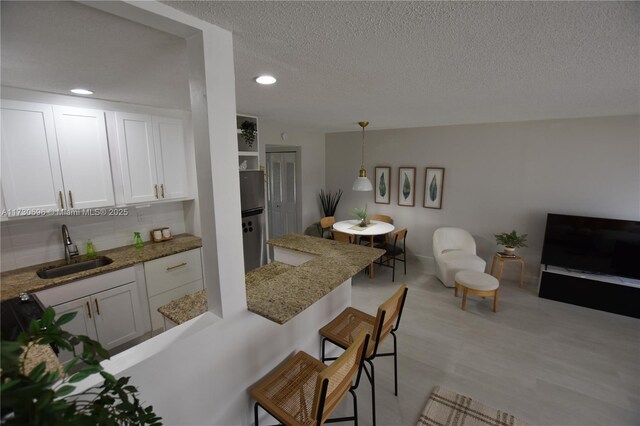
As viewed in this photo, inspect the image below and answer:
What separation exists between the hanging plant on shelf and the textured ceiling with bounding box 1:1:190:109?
125cm

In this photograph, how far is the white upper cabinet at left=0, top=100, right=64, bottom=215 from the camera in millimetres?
2084

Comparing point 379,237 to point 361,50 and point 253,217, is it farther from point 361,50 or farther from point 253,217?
point 361,50

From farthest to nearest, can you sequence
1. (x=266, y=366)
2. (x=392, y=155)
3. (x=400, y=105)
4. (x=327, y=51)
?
(x=392, y=155) → (x=400, y=105) → (x=266, y=366) → (x=327, y=51)

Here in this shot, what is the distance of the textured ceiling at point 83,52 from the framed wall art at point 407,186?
12.3 ft

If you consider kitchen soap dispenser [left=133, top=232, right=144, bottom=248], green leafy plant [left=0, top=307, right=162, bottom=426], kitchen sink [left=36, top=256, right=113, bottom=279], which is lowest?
kitchen sink [left=36, top=256, right=113, bottom=279]

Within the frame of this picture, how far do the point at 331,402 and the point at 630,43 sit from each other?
2.21 m

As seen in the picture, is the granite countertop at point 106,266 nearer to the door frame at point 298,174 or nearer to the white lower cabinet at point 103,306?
the white lower cabinet at point 103,306

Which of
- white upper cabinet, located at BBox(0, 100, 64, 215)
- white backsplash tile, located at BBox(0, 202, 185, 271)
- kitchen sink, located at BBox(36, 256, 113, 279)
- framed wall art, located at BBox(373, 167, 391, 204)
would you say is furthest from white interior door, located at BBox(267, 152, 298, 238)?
white upper cabinet, located at BBox(0, 100, 64, 215)

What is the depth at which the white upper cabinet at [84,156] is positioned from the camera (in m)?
2.35

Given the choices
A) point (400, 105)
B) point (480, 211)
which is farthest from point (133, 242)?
point (480, 211)

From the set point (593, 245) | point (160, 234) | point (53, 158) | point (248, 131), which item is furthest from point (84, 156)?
point (593, 245)

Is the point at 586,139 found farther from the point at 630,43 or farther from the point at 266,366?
the point at 266,366

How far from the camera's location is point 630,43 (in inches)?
49.6

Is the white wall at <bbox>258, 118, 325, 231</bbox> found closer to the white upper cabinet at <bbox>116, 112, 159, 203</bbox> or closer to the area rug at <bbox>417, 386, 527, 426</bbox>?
the white upper cabinet at <bbox>116, 112, 159, 203</bbox>
